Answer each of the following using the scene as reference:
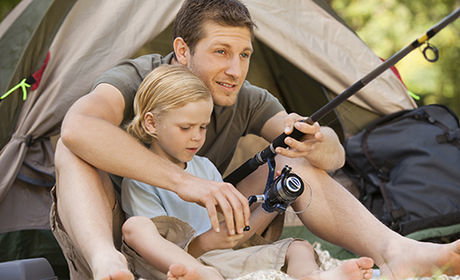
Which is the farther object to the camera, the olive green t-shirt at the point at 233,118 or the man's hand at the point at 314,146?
the olive green t-shirt at the point at 233,118

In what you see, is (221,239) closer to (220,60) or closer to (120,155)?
(120,155)

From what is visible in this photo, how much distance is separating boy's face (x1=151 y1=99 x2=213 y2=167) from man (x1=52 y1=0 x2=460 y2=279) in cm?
11

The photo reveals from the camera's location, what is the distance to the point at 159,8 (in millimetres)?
2338

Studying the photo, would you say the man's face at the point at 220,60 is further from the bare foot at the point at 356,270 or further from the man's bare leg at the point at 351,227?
the bare foot at the point at 356,270

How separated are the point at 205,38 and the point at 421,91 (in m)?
4.64

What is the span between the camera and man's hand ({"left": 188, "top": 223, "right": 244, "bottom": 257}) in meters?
1.53

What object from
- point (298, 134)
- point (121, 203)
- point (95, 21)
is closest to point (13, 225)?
point (121, 203)

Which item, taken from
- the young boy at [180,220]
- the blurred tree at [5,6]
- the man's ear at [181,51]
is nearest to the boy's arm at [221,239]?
the young boy at [180,220]

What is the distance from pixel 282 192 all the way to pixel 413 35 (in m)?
5.05

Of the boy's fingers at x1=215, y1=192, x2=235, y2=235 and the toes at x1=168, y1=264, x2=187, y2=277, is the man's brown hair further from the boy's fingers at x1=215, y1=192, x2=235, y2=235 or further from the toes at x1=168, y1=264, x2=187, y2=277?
the toes at x1=168, y1=264, x2=187, y2=277

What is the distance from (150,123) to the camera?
1.70m

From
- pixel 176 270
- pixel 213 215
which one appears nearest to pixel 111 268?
pixel 176 270

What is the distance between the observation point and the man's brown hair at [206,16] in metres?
1.86

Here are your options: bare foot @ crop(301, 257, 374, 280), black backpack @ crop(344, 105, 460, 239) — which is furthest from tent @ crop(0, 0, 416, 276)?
bare foot @ crop(301, 257, 374, 280)
